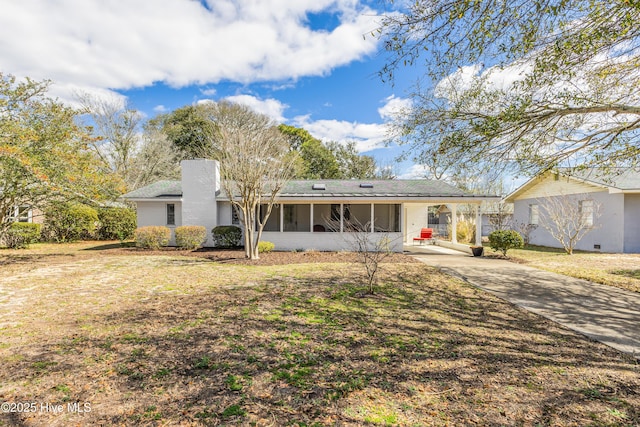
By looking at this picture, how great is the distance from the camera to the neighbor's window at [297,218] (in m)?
18.0

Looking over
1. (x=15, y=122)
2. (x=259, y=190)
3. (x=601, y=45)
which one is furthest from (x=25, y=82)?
(x=601, y=45)

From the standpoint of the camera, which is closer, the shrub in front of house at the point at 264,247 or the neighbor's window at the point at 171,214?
the shrub in front of house at the point at 264,247

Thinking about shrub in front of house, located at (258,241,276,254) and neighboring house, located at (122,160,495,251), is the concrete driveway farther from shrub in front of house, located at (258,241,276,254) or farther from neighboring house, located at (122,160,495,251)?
shrub in front of house, located at (258,241,276,254)

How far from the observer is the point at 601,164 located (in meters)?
6.41

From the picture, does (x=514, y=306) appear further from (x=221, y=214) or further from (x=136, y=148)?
(x=136, y=148)

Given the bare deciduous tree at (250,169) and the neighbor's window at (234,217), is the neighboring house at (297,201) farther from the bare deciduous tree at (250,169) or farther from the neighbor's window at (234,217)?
the bare deciduous tree at (250,169)

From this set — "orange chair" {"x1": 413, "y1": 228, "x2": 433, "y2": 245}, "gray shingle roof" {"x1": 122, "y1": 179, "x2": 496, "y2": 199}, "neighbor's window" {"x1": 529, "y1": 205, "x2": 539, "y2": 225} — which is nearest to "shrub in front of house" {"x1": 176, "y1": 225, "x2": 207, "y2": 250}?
"gray shingle roof" {"x1": 122, "y1": 179, "x2": 496, "y2": 199}

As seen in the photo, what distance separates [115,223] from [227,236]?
32.3 ft

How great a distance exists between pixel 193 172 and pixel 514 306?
48.1 ft

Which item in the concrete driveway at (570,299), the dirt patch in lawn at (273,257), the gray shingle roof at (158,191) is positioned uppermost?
the gray shingle roof at (158,191)

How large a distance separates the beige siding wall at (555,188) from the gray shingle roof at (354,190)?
212 inches

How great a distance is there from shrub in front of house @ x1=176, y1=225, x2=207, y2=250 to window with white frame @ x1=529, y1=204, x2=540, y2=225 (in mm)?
20408

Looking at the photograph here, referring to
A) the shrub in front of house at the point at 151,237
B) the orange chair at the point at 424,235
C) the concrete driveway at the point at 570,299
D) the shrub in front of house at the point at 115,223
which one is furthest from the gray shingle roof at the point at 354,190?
the concrete driveway at the point at 570,299

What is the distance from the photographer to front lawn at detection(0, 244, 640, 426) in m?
2.63
